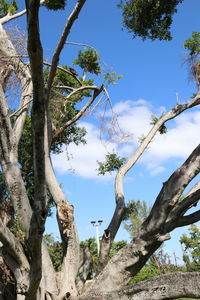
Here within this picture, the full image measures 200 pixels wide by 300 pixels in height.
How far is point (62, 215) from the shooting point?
6082 mm

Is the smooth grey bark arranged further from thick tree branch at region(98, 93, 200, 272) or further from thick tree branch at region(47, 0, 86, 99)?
thick tree branch at region(47, 0, 86, 99)

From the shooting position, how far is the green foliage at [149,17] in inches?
257

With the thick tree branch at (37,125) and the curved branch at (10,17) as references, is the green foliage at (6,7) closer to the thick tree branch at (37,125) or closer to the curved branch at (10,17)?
the curved branch at (10,17)

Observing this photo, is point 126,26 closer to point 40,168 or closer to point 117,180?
point 117,180

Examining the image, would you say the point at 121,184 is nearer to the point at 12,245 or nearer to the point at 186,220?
the point at 186,220

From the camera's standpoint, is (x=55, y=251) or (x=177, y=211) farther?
(x=55, y=251)

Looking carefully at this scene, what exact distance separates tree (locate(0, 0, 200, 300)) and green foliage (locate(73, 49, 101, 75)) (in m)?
0.12

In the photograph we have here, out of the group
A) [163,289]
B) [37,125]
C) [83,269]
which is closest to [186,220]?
[163,289]

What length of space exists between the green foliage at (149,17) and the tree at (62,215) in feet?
0.08

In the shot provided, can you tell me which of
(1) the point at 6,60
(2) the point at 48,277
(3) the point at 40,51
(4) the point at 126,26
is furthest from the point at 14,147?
(4) the point at 126,26

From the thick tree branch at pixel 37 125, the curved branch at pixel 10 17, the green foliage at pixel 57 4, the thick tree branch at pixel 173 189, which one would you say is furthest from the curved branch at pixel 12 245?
the curved branch at pixel 10 17

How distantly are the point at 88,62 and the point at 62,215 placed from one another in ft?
13.5

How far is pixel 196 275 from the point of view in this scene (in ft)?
13.1

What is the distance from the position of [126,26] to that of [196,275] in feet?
18.7
